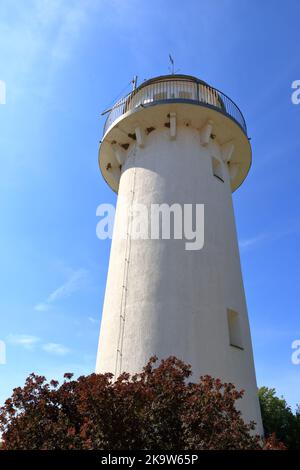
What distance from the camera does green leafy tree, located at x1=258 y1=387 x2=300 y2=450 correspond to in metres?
17.5

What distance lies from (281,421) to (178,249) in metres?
13.2

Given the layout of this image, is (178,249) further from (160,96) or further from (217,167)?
(160,96)

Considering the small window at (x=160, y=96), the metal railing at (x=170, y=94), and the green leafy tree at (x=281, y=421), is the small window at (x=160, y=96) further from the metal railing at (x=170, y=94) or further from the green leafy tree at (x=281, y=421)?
the green leafy tree at (x=281, y=421)

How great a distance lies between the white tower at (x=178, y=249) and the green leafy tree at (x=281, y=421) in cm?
847

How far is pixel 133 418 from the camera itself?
20.8ft

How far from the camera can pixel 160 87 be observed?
17031 mm

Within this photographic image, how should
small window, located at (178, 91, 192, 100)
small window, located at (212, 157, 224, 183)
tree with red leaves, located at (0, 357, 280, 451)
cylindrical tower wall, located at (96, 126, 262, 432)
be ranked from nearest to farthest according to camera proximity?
tree with red leaves, located at (0, 357, 280, 451)
cylindrical tower wall, located at (96, 126, 262, 432)
small window, located at (212, 157, 224, 183)
small window, located at (178, 91, 192, 100)

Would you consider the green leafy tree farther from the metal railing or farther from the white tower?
the metal railing

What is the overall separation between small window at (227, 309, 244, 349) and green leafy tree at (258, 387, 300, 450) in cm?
760
